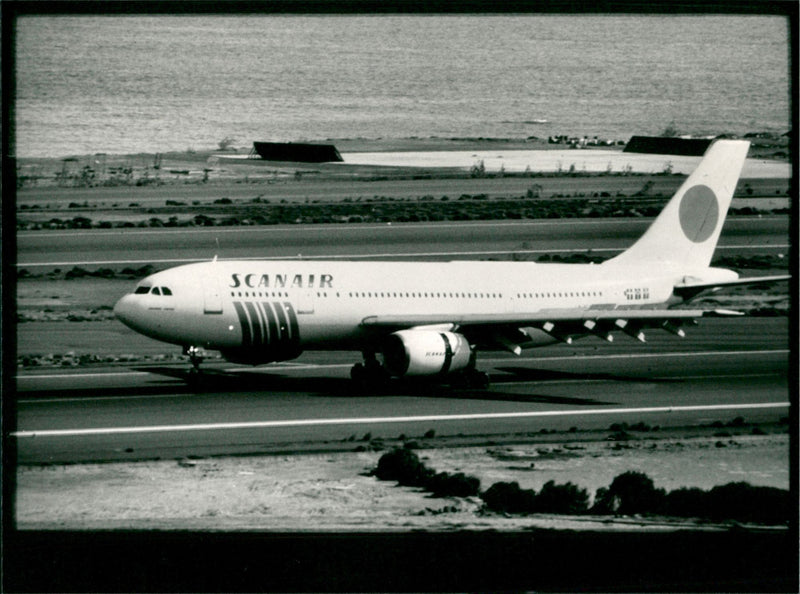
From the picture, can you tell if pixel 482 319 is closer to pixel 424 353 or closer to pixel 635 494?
pixel 424 353

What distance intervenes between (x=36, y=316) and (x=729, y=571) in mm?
28067

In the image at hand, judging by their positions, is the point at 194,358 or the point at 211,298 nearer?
the point at 211,298

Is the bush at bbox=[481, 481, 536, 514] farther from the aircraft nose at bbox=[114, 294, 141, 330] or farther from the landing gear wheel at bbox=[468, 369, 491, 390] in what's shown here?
the aircraft nose at bbox=[114, 294, 141, 330]

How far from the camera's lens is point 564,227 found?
143ft

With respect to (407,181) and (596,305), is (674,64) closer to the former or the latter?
(407,181)

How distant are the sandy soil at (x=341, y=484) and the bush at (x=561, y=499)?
508 mm

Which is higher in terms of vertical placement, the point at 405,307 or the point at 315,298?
the point at 315,298

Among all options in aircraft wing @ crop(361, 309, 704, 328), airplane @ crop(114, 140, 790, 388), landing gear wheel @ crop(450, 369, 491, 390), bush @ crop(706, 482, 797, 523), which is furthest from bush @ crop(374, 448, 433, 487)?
aircraft wing @ crop(361, 309, 704, 328)

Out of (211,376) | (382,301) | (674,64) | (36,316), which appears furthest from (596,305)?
(674,64)

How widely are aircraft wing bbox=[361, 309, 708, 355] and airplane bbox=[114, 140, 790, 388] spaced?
4cm

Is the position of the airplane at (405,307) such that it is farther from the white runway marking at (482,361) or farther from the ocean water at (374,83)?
the ocean water at (374,83)

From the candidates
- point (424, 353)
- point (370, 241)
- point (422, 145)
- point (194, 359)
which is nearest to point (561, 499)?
point (422, 145)

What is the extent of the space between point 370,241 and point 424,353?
8684 millimetres

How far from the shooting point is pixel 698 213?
42438mm
